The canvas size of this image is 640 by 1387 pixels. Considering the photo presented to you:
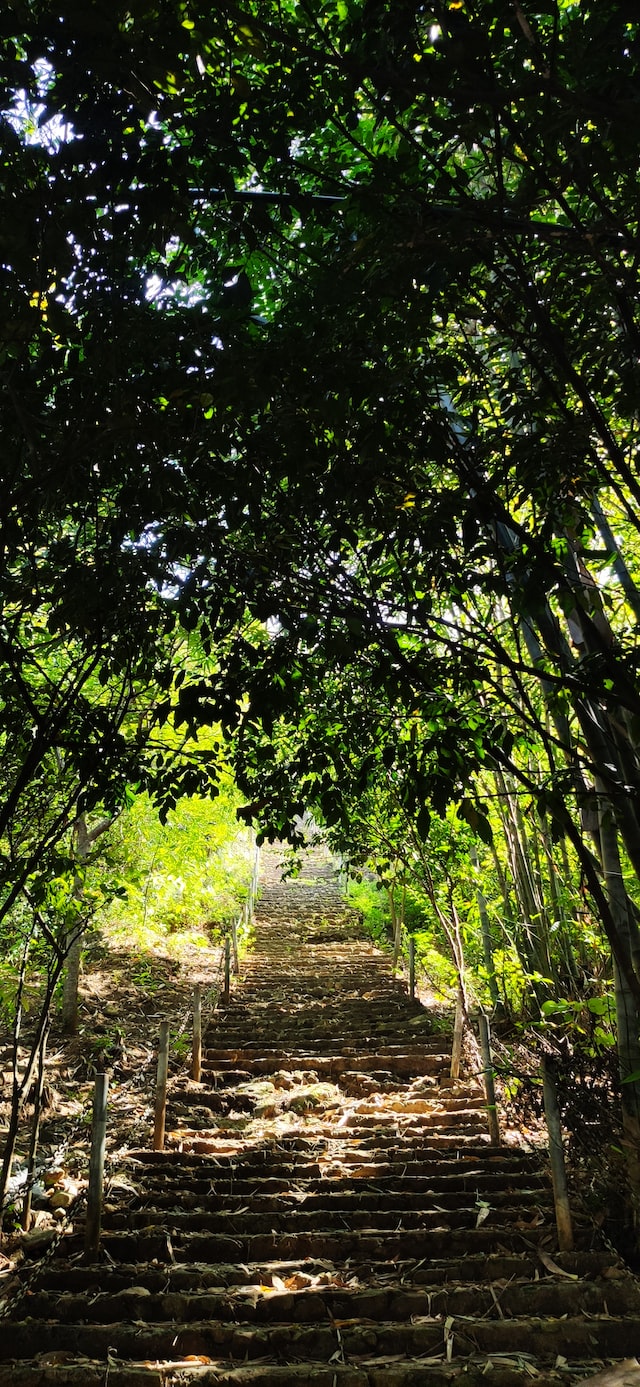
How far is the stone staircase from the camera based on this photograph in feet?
11.8

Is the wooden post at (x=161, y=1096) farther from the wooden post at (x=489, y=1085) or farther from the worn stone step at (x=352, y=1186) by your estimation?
the wooden post at (x=489, y=1085)

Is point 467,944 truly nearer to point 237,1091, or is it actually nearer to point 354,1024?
point 354,1024

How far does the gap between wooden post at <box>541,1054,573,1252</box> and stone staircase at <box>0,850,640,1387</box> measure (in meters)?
0.10

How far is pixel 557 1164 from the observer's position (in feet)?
14.4

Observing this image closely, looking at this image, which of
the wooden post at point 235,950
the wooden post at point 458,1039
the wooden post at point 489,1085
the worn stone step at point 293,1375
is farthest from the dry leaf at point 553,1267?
the wooden post at point 235,950

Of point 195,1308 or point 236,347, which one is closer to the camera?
point 236,347

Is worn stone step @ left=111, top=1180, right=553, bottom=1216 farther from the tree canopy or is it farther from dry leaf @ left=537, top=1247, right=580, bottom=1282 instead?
the tree canopy

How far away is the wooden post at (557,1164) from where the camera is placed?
4348mm

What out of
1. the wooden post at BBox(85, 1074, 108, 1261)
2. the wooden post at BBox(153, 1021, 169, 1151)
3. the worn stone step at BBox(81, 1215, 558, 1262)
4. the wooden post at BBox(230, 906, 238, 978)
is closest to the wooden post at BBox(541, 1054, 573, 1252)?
the worn stone step at BBox(81, 1215, 558, 1262)

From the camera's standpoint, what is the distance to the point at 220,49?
6.58 feet

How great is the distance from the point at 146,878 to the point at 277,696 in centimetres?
767

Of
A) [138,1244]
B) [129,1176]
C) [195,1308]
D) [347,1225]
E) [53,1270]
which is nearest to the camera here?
[195,1308]

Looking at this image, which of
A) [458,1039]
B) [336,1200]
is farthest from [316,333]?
[458,1039]

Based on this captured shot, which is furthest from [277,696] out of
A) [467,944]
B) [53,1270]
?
[467,944]
